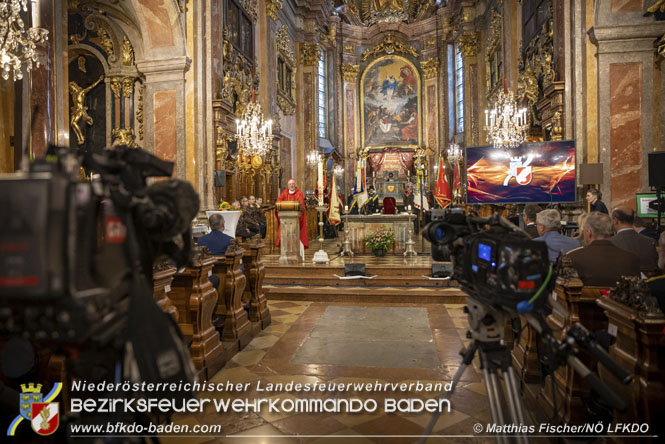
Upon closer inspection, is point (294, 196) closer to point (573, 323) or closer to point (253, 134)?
point (253, 134)

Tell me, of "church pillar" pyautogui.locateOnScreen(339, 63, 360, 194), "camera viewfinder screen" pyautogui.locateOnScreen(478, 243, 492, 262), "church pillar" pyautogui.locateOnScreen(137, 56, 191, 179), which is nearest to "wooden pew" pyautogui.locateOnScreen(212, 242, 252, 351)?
"camera viewfinder screen" pyautogui.locateOnScreen(478, 243, 492, 262)

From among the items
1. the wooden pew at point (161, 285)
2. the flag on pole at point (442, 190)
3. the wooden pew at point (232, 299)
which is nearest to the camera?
the wooden pew at point (161, 285)

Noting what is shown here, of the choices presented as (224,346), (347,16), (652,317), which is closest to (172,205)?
(652,317)

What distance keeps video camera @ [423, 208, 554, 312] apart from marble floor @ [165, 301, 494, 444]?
58.6 inches

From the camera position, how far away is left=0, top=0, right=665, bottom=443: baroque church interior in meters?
1.09

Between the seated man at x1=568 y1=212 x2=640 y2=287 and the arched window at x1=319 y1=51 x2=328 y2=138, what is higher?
the arched window at x1=319 y1=51 x2=328 y2=138

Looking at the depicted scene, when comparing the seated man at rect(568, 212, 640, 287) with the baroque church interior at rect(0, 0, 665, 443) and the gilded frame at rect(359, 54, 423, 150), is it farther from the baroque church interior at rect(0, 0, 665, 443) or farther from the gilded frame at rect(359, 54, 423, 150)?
the gilded frame at rect(359, 54, 423, 150)

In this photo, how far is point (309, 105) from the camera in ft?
61.2

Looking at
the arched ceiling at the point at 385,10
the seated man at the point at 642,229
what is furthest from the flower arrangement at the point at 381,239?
the arched ceiling at the point at 385,10

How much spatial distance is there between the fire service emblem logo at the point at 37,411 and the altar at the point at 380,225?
8.15m

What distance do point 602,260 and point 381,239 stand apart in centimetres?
674

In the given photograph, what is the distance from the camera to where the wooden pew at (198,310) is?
3654 millimetres

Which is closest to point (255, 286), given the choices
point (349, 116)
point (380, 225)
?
point (380, 225)

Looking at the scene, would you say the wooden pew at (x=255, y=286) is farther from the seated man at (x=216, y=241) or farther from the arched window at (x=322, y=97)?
the arched window at (x=322, y=97)
